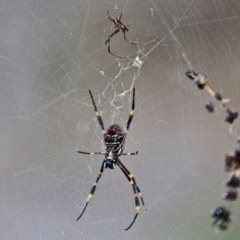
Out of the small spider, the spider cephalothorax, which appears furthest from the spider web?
the small spider

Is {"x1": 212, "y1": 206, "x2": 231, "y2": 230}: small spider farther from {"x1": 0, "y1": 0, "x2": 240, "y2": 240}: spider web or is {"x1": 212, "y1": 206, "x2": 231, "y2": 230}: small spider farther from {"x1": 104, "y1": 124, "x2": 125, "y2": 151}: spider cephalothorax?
{"x1": 0, "y1": 0, "x2": 240, "y2": 240}: spider web

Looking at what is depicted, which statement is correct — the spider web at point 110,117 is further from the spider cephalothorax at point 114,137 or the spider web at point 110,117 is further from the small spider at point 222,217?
the small spider at point 222,217

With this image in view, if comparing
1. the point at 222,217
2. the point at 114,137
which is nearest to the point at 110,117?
the point at 114,137

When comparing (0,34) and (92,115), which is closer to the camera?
(92,115)

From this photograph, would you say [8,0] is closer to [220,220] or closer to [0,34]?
[0,34]

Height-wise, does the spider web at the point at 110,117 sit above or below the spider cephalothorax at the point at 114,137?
above

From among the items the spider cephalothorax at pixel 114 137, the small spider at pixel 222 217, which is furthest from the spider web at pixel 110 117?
the small spider at pixel 222 217

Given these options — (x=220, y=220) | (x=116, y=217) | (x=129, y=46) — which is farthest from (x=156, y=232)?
(x=220, y=220)
